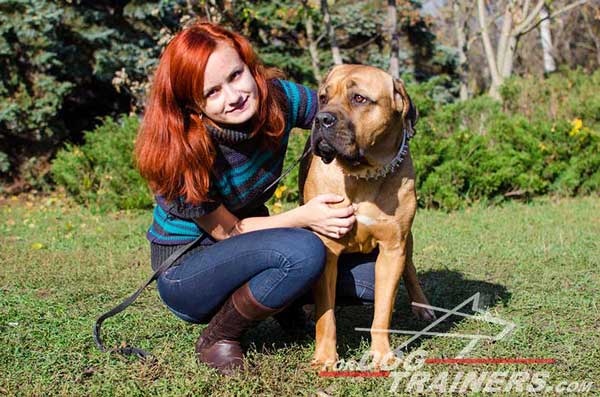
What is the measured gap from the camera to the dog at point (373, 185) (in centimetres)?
303

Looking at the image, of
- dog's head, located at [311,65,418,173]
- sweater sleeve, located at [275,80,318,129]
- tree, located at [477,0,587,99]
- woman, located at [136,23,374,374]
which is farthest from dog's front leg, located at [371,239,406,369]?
tree, located at [477,0,587,99]

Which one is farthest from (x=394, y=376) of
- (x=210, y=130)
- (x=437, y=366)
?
(x=210, y=130)

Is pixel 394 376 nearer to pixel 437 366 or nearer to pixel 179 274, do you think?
pixel 437 366

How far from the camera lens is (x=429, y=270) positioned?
4.94 metres

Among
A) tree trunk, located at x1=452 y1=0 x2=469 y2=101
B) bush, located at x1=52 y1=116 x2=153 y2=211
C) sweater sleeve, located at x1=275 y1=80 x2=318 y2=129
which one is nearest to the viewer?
sweater sleeve, located at x1=275 y1=80 x2=318 y2=129

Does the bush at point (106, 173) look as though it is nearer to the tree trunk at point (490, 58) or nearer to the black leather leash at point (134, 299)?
the black leather leash at point (134, 299)

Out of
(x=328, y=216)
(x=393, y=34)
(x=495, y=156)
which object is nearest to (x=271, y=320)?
(x=328, y=216)

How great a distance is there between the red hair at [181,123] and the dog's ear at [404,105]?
0.63 meters

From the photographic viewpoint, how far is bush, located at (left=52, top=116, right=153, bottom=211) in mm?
7730

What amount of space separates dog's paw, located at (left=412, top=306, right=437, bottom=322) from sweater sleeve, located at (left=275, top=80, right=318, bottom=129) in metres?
1.23

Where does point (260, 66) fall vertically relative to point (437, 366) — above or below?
above

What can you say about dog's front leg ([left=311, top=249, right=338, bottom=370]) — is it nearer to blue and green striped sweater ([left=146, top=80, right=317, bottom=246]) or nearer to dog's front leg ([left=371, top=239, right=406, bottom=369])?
dog's front leg ([left=371, top=239, right=406, bottom=369])

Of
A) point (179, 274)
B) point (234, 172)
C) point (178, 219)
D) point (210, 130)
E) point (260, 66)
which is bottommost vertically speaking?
point (179, 274)

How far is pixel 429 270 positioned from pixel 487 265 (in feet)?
1.48
